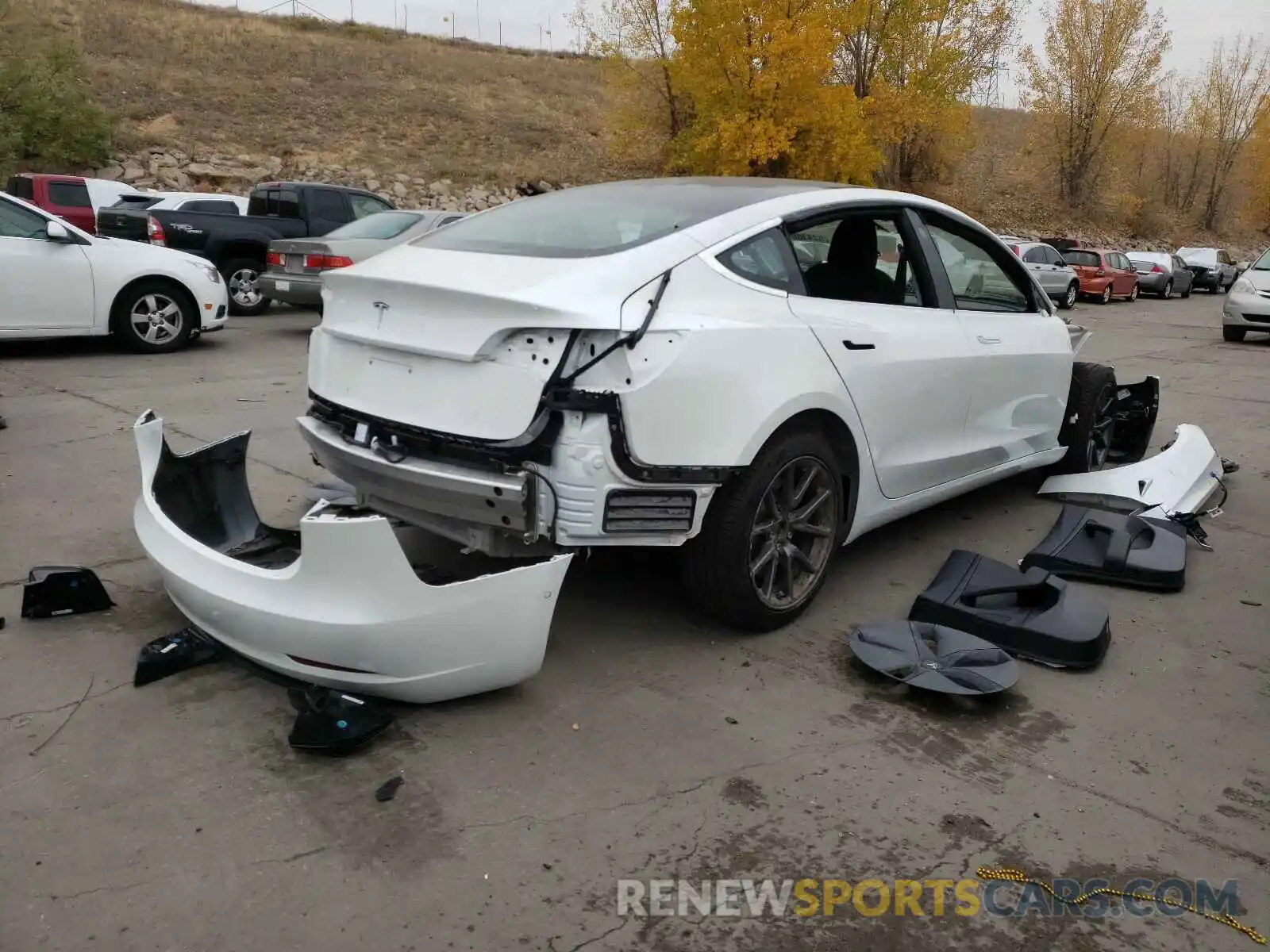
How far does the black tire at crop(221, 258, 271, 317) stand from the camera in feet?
44.8

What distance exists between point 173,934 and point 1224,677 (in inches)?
143

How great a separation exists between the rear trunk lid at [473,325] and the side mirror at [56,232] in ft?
22.3

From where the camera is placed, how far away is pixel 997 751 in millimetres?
3137

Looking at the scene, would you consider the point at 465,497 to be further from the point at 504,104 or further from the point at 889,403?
the point at 504,104

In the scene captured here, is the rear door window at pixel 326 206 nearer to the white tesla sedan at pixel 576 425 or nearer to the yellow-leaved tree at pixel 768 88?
the yellow-leaved tree at pixel 768 88

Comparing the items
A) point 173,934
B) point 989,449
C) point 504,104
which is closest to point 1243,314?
point 989,449

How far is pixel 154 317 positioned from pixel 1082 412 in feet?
28.0

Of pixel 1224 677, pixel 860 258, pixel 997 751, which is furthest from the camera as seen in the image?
pixel 860 258

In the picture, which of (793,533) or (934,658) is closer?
(934,658)

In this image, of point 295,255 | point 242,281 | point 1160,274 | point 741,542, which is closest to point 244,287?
point 242,281

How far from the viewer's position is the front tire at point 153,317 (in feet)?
31.7

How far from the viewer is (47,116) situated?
25125 mm

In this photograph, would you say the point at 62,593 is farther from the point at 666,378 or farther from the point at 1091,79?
the point at 1091,79

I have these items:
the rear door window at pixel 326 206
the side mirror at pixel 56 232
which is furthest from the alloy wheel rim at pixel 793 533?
the rear door window at pixel 326 206
